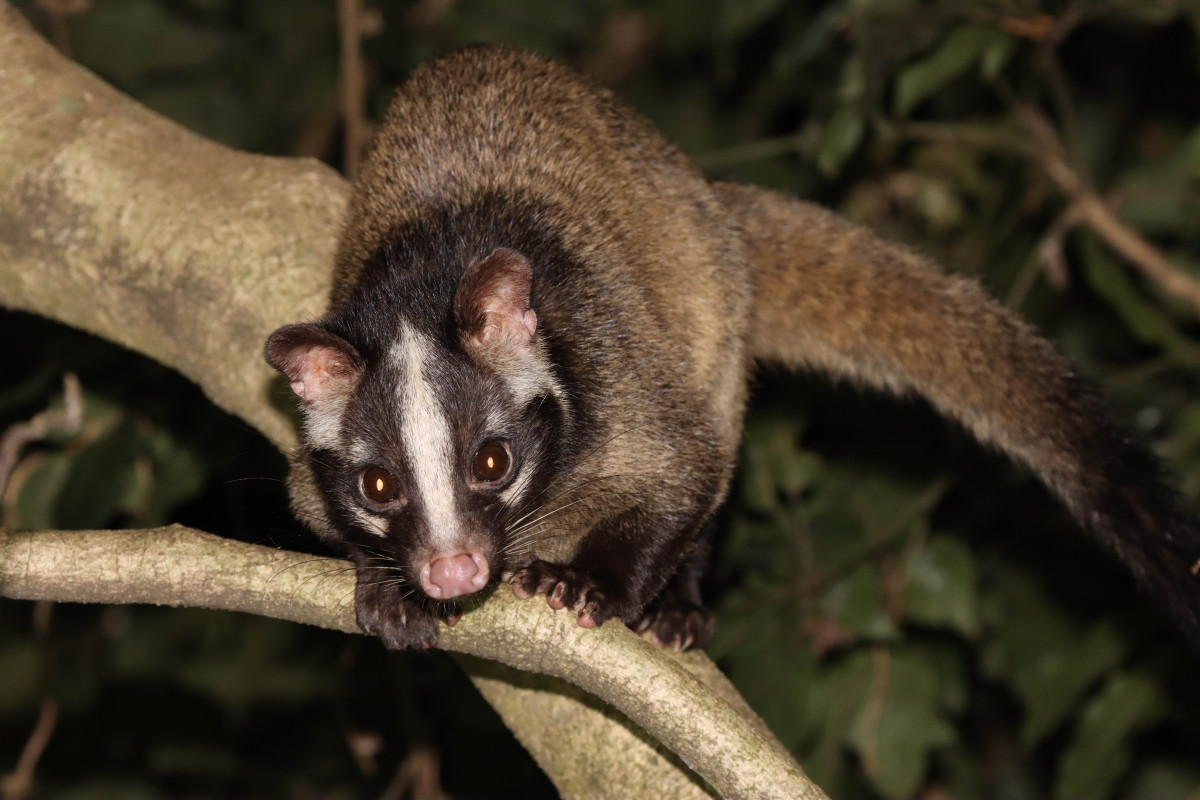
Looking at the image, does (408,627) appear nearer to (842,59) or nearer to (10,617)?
(842,59)

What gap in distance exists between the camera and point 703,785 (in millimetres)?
2699

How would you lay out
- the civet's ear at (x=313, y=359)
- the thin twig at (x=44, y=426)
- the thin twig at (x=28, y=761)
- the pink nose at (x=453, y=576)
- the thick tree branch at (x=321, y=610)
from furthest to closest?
the thin twig at (x=28, y=761), the thin twig at (x=44, y=426), the civet's ear at (x=313, y=359), the pink nose at (x=453, y=576), the thick tree branch at (x=321, y=610)

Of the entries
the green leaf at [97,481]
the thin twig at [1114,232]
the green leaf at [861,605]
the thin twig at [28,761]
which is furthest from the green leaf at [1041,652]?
the thin twig at [28,761]

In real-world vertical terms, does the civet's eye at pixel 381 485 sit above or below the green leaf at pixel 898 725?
above

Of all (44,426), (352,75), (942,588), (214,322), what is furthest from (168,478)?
(942,588)

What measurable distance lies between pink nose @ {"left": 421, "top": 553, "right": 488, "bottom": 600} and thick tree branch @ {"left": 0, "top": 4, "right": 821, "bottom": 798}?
0.07 meters

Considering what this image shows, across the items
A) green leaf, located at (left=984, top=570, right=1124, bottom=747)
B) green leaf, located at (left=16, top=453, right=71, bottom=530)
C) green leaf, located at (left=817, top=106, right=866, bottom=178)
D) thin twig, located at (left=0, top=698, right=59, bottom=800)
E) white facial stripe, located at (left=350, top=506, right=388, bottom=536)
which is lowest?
thin twig, located at (left=0, top=698, right=59, bottom=800)

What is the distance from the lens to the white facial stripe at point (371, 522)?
3004 mm

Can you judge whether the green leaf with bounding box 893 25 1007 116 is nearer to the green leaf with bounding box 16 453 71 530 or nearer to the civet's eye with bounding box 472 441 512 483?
the civet's eye with bounding box 472 441 512 483

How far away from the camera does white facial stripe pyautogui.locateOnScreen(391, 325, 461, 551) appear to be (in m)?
2.85

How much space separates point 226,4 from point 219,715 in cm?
337

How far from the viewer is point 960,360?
372 centimetres

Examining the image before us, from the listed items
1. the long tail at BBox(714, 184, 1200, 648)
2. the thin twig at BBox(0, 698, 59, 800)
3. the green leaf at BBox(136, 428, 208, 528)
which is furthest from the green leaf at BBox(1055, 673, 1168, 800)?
the thin twig at BBox(0, 698, 59, 800)

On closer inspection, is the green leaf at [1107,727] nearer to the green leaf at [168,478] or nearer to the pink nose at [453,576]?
the pink nose at [453,576]
